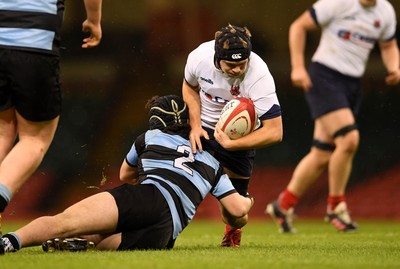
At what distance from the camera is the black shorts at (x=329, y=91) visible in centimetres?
784

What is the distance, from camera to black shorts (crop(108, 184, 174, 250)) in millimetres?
4902

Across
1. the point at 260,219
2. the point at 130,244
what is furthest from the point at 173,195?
the point at 260,219

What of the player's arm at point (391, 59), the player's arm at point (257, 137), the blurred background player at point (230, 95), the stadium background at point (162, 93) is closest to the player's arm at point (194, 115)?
the blurred background player at point (230, 95)

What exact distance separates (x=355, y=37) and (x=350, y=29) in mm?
119

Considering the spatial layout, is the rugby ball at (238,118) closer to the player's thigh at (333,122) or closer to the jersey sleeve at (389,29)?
the player's thigh at (333,122)

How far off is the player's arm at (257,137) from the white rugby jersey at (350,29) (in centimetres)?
213

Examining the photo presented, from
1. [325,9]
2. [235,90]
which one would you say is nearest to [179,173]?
[235,90]

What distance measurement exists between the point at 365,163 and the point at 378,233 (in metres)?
2.63

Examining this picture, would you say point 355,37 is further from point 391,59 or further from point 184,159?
point 184,159

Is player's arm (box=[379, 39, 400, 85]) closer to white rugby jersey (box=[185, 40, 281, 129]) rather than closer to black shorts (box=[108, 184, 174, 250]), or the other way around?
white rugby jersey (box=[185, 40, 281, 129])

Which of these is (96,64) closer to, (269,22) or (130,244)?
(269,22)

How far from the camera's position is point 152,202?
4.98 m

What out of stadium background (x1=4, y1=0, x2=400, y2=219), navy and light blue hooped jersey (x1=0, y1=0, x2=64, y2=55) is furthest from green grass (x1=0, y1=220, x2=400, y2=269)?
stadium background (x1=4, y1=0, x2=400, y2=219)

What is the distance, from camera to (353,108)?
8523 mm
